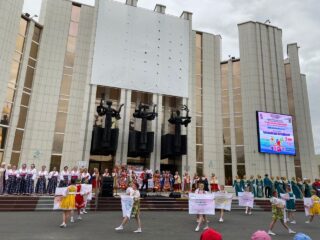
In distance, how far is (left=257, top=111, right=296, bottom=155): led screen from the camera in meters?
27.3

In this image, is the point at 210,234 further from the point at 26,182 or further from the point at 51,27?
the point at 51,27

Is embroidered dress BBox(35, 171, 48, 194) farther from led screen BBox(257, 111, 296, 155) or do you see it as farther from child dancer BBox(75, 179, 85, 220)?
led screen BBox(257, 111, 296, 155)

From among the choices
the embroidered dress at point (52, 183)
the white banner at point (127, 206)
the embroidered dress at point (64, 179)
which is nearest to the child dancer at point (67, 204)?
the white banner at point (127, 206)

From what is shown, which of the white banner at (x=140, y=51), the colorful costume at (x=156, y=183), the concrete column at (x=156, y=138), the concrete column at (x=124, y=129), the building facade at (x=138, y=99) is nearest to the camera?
the colorful costume at (x=156, y=183)

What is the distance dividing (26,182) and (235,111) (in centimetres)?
2244

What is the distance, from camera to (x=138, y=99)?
92.1 ft

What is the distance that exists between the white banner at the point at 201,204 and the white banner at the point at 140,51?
18192mm

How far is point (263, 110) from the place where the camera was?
28.8m

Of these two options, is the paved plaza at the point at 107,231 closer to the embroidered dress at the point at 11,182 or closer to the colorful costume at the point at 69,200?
the colorful costume at the point at 69,200

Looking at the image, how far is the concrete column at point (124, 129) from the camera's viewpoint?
24.1 meters

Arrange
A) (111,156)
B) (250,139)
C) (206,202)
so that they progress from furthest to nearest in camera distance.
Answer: (250,139)
(111,156)
(206,202)

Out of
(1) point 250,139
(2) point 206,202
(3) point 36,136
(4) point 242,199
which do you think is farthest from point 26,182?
(1) point 250,139

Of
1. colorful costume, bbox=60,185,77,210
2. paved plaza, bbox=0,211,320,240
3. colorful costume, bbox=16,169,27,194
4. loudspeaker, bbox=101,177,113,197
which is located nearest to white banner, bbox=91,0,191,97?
colorful costume, bbox=16,169,27,194

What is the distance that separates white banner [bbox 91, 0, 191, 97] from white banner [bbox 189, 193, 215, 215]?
18192 mm
